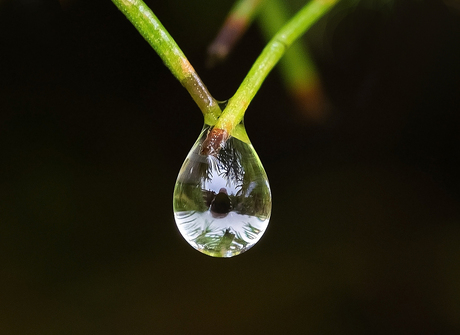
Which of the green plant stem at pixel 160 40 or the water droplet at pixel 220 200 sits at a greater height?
the green plant stem at pixel 160 40

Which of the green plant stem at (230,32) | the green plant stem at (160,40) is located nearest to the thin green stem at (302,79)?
the green plant stem at (230,32)

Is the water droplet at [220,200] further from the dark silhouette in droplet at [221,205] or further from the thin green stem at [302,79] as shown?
the thin green stem at [302,79]

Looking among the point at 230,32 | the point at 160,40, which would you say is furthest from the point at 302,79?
the point at 160,40

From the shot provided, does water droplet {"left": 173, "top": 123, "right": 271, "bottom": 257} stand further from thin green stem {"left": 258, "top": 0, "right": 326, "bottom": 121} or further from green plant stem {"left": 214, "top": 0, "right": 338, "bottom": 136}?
thin green stem {"left": 258, "top": 0, "right": 326, "bottom": 121}

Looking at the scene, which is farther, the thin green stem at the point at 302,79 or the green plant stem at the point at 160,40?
the thin green stem at the point at 302,79

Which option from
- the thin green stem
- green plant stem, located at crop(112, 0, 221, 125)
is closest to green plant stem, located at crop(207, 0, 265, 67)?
the thin green stem

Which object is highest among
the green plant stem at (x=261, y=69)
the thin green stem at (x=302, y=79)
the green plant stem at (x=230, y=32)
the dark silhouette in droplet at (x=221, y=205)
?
the green plant stem at (x=230, y=32)
